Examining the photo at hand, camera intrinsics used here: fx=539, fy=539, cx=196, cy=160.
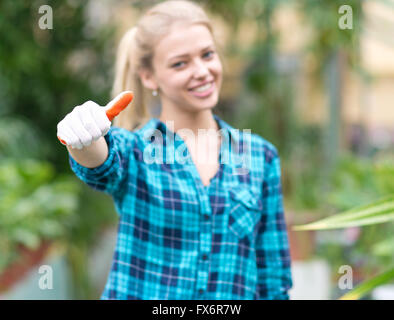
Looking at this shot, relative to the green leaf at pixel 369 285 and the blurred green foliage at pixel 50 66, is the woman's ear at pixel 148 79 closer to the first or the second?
the green leaf at pixel 369 285

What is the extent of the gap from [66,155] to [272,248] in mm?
2814

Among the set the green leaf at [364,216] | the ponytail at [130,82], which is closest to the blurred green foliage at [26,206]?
the ponytail at [130,82]

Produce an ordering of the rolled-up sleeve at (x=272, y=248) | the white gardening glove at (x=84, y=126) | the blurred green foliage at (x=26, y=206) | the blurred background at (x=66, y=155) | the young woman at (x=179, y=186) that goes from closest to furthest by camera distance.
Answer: the white gardening glove at (x=84, y=126) < the young woman at (x=179, y=186) < the rolled-up sleeve at (x=272, y=248) < the blurred green foliage at (x=26, y=206) < the blurred background at (x=66, y=155)

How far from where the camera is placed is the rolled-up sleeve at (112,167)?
102 centimetres

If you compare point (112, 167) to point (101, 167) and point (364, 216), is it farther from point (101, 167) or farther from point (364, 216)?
point (364, 216)

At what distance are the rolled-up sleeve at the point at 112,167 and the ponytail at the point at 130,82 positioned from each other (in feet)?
0.39

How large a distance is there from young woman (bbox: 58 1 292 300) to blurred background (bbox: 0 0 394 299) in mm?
898

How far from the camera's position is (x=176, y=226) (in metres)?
1.12

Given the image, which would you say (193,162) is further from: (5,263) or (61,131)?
(5,263)

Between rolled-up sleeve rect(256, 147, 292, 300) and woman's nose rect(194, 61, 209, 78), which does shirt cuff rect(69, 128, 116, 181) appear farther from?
rolled-up sleeve rect(256, 147, 292, 300)

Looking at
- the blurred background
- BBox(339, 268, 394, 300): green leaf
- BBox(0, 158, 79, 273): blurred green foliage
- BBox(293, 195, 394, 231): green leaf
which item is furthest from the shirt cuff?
BBox(0, 158, 79, 273): blurred green foliage

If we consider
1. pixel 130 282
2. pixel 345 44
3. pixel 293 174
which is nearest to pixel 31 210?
pixel 130 282

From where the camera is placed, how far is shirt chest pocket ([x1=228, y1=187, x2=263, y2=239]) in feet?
3.79
